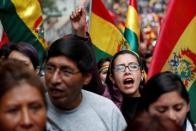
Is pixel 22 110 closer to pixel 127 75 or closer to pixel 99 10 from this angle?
pixel 127 75

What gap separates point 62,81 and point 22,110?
1.02m

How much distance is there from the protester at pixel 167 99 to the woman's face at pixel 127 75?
1.17m

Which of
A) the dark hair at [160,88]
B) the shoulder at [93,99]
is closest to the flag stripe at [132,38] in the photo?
the dark hair at [160,88]

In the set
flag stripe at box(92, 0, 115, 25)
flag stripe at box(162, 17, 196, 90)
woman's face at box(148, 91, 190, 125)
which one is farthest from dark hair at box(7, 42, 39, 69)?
flag stripe at box(92, 0, 115, 25)

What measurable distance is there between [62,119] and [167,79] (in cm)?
75

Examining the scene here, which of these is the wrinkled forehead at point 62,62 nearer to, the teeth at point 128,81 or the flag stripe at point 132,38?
the teeth at point 128,81

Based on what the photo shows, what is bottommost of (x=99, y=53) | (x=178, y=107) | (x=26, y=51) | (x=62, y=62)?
(x=99, y=53)

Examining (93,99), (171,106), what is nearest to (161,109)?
(171,106)

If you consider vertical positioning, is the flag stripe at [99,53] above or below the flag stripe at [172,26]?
below

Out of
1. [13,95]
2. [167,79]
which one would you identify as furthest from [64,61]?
[13,95]

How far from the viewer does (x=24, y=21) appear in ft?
21.3

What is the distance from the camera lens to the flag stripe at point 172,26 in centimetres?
599

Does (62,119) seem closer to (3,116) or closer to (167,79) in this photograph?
(167,79)

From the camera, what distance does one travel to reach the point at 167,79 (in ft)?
13.9
